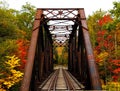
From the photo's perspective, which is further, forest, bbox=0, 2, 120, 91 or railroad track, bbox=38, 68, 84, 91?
forest, bbox=0, 2, 120, 91

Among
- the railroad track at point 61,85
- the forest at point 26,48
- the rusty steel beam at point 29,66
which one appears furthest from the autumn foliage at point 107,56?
the rusty steel beam at point 29,66

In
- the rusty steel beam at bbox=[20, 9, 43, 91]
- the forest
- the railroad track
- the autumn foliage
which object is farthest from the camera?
the autumn foliage

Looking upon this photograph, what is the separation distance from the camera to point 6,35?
3372 cm

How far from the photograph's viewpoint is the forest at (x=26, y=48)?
23.3m

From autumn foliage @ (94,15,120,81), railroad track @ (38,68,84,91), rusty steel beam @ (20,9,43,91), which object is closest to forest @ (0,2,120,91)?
autumn foliage @ (94,15,120,81)

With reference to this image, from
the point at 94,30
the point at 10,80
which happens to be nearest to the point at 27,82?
the point at 10,80

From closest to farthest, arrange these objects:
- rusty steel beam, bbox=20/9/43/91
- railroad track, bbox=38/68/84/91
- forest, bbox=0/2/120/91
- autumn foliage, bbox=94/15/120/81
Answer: rusty steel beam, bbox=20/9/43/91, railroad track, bbox=38/68/84/91, forest, bbox=0/2/120/91, autumn foliage, bbox=94/15/120/81

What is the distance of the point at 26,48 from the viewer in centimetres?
3950

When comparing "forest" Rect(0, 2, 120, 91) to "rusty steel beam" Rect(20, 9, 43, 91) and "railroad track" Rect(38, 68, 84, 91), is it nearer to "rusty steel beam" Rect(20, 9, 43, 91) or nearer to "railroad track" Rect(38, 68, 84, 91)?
"railroad track" Rect(38, 68, 84, 91)

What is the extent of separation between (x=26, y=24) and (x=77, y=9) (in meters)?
38.6

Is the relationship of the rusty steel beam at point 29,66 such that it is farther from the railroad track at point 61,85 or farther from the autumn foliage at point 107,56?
the autumn foliage at point 107,56

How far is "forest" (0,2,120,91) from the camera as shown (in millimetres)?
23253

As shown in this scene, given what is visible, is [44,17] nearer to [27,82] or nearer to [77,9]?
[77,9]

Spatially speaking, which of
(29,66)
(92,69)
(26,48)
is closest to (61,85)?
(29,66)
